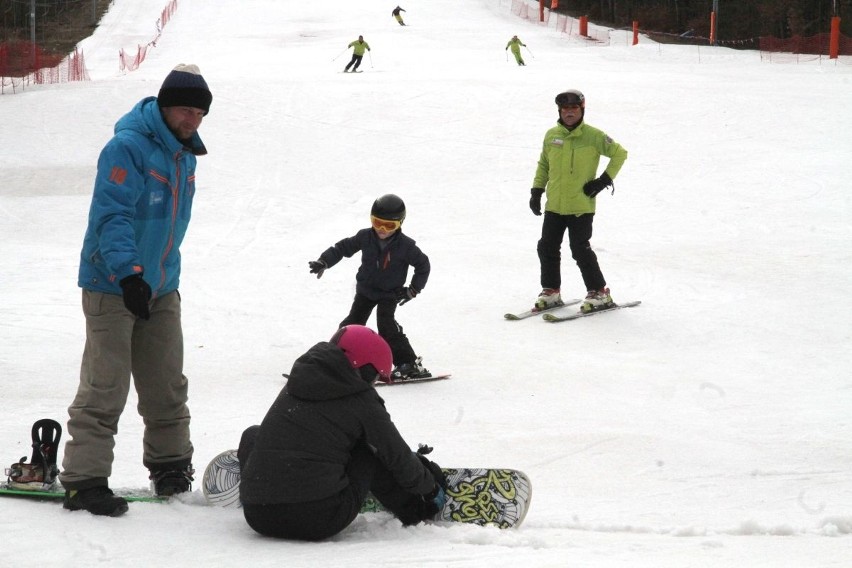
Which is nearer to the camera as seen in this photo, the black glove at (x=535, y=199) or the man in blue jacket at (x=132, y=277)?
the man in blue jacket at (x=132, y=277)

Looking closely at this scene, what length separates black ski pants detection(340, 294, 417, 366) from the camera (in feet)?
23.5

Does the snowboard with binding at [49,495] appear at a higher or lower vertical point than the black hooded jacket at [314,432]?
lower

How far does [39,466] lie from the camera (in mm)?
4391

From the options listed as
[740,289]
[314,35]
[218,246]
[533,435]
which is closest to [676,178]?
[740,289]

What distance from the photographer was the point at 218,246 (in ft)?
39.4

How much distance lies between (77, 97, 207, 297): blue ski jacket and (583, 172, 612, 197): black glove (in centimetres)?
497

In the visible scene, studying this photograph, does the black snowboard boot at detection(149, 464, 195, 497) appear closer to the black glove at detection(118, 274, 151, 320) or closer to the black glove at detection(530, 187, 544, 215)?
the black glove at detection(118, 274, 151, 320)

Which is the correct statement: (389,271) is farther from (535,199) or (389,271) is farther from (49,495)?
(49,495)

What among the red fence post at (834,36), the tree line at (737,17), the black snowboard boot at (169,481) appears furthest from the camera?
the tree line at (737,17)

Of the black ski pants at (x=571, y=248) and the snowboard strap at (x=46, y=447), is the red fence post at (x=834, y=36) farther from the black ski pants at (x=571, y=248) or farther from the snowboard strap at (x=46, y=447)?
the snowboard strap at (x=46, y=447)

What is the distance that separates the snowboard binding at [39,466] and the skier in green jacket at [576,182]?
5328 mm

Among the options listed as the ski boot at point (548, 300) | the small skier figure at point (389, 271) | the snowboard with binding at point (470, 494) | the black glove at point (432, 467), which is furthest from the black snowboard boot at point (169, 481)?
the ski boot at point (548, 300)

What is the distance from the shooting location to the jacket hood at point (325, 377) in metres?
3.90

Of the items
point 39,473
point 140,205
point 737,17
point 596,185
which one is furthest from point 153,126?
point 737,17
